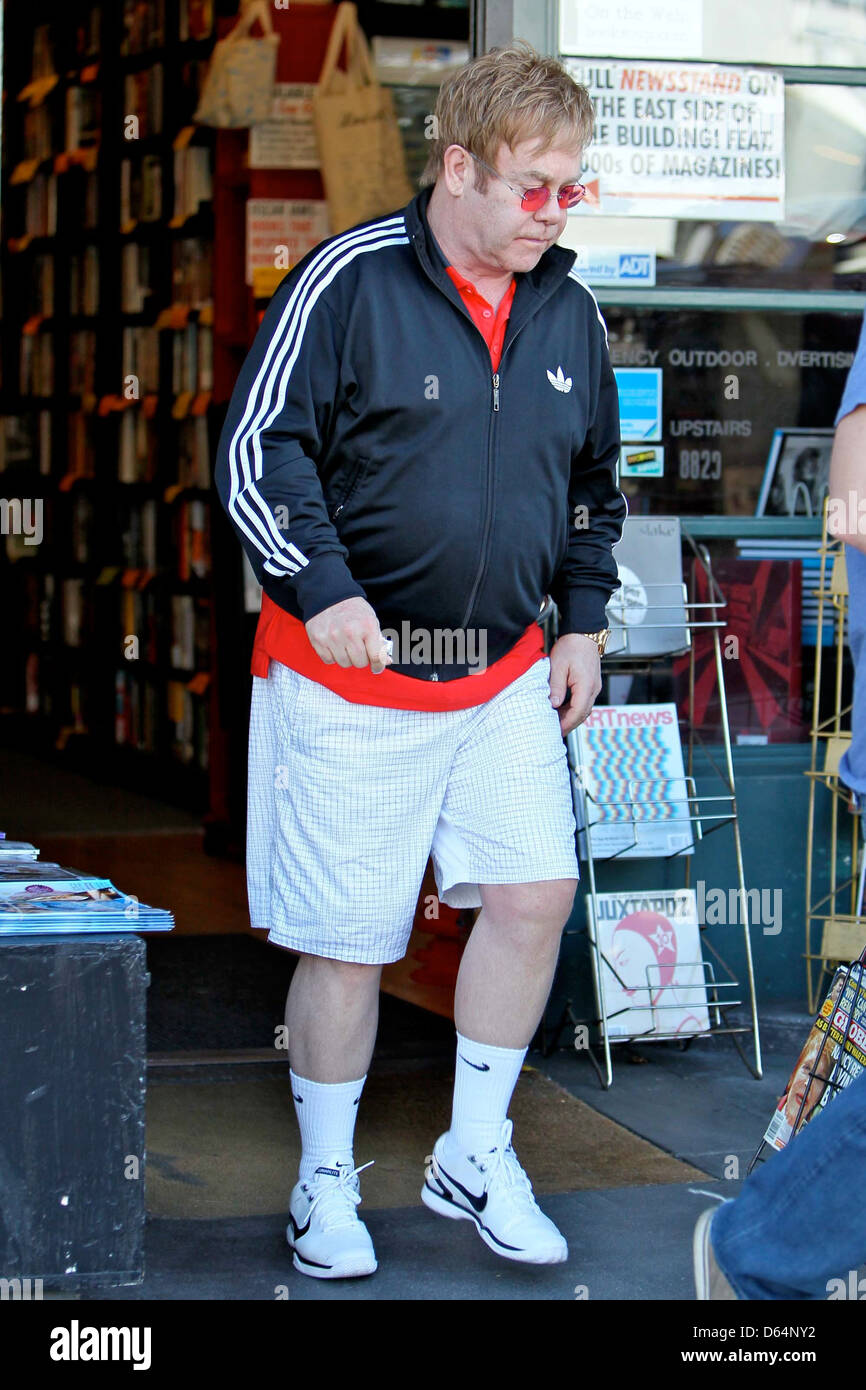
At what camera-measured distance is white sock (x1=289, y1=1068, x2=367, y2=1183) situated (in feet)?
8.83

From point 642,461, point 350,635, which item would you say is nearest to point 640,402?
point 642,461

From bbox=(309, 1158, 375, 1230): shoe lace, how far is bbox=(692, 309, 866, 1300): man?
670 millimetres

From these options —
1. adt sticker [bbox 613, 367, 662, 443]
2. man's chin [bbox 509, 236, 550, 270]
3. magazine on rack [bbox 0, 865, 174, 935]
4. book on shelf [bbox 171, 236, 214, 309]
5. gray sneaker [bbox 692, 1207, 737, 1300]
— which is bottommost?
gray sneaker [bbox 692, 1207, 737, 1300]

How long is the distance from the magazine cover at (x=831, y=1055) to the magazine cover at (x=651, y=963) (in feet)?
3.90

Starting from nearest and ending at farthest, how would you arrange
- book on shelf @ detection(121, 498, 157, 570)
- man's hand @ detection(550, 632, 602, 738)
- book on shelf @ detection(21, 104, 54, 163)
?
1. man's hand @ detection(550, 632, 602, 738)
2. book on shelf @ detection(121, 498, 157, 570)
3. book on shelf @ detection(21, 104, 54, 163)

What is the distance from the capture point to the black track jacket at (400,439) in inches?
100

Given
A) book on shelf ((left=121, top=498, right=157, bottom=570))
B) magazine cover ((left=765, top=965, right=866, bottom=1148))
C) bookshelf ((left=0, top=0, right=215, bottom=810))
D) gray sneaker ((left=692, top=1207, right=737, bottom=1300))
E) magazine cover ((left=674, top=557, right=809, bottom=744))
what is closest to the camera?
gray sneaker ((left=692, top=1207, right=737, bottom=1300))

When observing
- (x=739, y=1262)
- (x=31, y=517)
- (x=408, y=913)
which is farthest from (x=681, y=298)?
(x=31, y=517)

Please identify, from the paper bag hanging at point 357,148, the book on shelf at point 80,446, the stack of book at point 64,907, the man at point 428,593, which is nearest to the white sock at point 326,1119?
the man at point 428,593

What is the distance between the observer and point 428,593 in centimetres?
262

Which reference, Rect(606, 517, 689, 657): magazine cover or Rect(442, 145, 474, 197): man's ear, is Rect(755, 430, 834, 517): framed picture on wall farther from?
Rect(442, 145, 474, 197): man's ear

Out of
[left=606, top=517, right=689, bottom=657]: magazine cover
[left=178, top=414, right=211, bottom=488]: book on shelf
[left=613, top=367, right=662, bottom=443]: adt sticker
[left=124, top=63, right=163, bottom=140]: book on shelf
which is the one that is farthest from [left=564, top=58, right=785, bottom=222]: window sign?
[left=124, top=63, right=163, bottom=140]: book on shelf

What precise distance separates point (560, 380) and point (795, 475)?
1.64 m

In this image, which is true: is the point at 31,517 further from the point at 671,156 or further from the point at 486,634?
the point at 486,634
